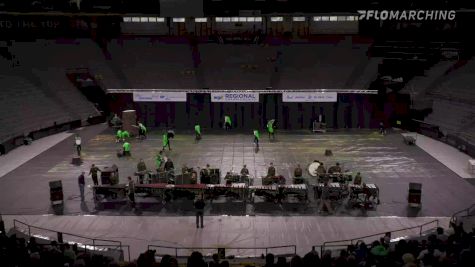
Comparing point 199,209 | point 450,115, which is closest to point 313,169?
point 199,209

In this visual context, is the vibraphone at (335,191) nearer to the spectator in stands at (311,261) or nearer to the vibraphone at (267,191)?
the vibraphone at (267,191)

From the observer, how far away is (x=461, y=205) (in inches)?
875

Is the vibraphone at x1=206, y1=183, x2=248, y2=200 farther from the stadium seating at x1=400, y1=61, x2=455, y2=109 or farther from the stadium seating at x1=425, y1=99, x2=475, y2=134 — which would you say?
the stadium seating at x1=400, y1=61, x2=455, y2=109

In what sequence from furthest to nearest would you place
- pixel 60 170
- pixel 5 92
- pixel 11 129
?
pixel 5 92, pixel 11 129, pixel 60 170

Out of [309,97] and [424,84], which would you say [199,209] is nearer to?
[309,97]

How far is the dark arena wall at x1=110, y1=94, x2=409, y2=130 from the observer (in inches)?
1745

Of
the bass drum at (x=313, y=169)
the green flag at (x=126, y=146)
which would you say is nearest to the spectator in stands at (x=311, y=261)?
the bass drum at (x=313, y=169)

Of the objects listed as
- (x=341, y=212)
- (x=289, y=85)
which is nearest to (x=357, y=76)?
(x=289, y=85)

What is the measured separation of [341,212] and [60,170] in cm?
1740

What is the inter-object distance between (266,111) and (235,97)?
3850 mm

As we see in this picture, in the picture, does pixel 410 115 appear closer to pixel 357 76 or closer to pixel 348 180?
pixel 357 76

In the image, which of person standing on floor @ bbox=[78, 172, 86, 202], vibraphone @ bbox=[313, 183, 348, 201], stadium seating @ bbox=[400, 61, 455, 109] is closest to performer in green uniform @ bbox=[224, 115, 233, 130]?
stadium seating @ bbox=[400, 61, 455, 109]

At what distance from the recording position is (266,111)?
4503 cm

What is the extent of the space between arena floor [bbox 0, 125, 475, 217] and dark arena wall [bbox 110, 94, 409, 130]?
265 centimetres
